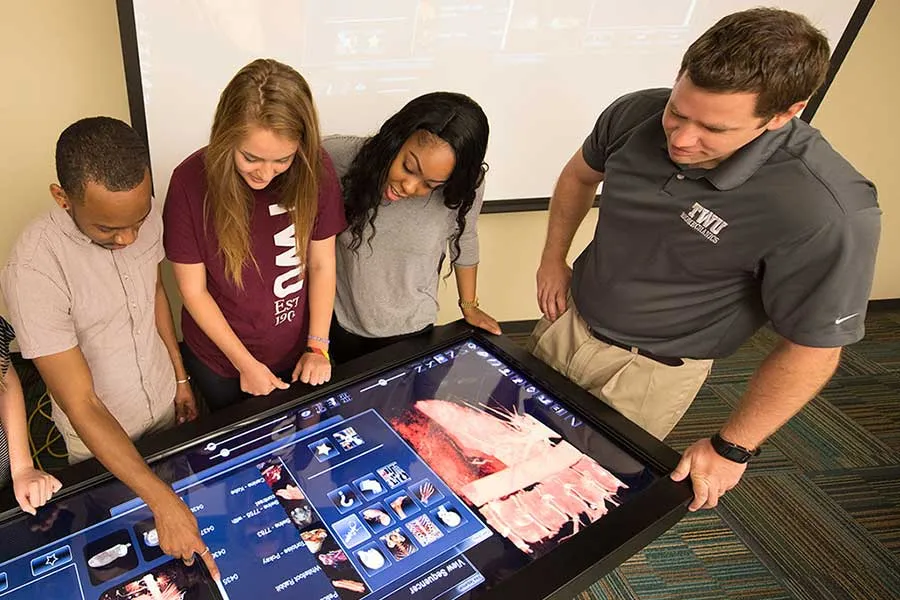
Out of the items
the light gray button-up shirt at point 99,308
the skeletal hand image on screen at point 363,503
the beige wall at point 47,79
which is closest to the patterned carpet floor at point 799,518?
the skeletal hand image on screen at point 363,503

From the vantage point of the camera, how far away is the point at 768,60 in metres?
0.99

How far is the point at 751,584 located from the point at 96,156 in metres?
2.13

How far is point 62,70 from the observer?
5.70 ft

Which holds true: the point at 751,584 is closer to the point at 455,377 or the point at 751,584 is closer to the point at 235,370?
the point at 455,377

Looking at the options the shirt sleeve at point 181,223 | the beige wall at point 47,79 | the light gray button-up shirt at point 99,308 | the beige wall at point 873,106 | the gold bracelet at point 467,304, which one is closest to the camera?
the light gray button-up shirt at point 99,308

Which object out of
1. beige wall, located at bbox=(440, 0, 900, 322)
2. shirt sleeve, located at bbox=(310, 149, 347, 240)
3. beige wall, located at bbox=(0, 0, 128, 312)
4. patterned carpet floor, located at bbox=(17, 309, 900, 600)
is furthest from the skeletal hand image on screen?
beige wall, located at bbox=(440, 0, 900, 322)

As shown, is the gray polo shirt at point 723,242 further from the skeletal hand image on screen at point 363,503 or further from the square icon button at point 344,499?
the square icon button at point 344,499

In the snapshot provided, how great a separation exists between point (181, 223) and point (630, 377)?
1059 mm

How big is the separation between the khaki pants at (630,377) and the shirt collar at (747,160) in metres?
0.46

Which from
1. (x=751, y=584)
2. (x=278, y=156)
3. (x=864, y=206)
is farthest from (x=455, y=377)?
(x=751, y=584)

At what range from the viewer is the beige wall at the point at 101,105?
1680mm

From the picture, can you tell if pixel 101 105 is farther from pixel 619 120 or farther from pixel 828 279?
pixel 828 279

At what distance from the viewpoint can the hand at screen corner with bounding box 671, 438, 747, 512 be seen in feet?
3.52

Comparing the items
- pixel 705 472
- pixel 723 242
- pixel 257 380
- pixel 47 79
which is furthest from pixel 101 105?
pixel 705 472
